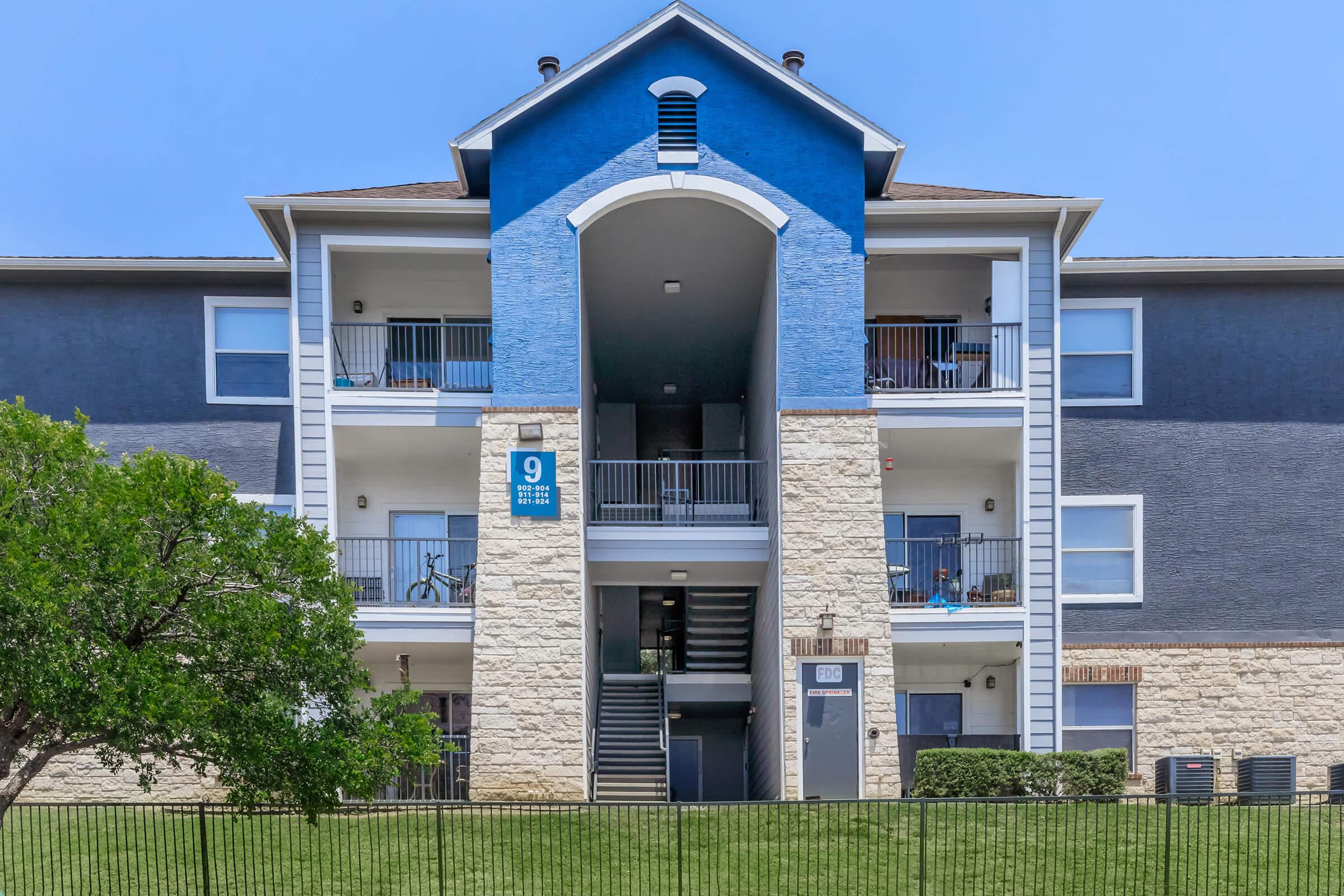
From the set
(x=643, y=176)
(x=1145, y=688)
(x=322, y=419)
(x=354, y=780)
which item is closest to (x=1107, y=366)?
(x=1145, y=688)

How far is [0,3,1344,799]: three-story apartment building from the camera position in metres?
16.6

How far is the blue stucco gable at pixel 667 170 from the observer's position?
55.5 feet

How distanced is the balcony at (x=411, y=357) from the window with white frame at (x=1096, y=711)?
9928 millimetres

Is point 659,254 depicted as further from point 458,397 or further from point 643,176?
point 458,397

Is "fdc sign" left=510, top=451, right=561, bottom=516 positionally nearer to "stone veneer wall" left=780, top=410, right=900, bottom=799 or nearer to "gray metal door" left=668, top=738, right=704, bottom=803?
"stone veneer wall" left=780, top=410, right=900, bottom=799

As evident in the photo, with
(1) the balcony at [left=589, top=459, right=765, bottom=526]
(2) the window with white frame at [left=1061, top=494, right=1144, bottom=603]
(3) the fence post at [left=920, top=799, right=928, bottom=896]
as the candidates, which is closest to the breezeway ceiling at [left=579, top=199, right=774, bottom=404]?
(1) the balcony at [left=589, top=459, right=765, bottom=526]

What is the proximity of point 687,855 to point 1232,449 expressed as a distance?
11356 millimetres

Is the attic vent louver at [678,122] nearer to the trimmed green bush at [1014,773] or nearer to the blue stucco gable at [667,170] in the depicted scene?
the blue stucco gable at [667,170]

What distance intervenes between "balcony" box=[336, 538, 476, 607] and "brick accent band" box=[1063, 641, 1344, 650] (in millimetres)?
9151

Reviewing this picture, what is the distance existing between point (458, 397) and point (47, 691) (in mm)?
8685

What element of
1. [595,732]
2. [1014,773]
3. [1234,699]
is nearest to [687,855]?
[1014,773]

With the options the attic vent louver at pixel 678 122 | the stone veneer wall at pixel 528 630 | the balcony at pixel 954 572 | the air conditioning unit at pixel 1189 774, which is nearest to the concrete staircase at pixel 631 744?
the stone veneer wall at pixel 528 630

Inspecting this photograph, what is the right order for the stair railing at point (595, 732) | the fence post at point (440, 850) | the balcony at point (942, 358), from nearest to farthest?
the fence post at point (440, 850), the stair railing at point (595, 732), the balcony at point (942, 358)

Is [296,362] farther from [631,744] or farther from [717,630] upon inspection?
[717,630]
